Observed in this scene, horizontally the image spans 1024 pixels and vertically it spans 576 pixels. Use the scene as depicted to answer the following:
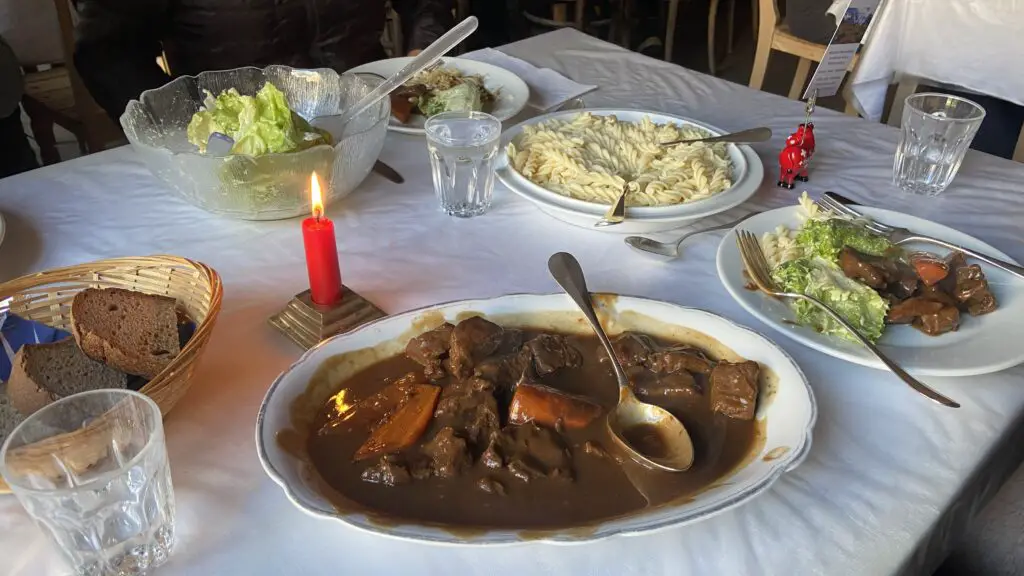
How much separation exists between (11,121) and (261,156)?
1931mm

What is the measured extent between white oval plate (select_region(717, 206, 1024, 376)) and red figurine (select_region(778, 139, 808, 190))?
470mm

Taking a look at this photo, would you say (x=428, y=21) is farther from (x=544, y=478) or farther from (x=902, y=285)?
(x=544, y=478)

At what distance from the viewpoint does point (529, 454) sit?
37.5 inches

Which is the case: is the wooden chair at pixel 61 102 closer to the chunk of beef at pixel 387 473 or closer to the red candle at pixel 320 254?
the red candle at pixel 320 254

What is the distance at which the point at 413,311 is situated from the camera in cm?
116

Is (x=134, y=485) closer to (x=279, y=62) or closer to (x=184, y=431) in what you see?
(x=184, y=431)

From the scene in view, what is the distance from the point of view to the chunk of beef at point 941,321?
119cm

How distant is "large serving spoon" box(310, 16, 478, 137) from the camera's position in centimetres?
163

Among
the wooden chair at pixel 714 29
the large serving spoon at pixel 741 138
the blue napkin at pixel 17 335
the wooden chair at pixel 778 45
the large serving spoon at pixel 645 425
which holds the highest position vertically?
the large serving spoon at pixel 741 138

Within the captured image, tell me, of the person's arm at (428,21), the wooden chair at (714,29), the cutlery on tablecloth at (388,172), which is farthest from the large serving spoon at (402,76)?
the wooden chair at (714,29)

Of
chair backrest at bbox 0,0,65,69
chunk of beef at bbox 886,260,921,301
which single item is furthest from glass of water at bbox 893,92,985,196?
chair backrest at bbox 0,0,65,69

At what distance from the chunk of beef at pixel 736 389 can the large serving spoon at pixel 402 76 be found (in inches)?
37.4

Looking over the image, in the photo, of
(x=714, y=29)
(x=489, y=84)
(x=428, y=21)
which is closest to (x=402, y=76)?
(x=489, y=84)

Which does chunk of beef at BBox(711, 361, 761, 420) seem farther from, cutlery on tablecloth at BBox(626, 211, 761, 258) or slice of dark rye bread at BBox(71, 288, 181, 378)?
slice of dark rye bread at BBox(71, 288, 181, 378)
